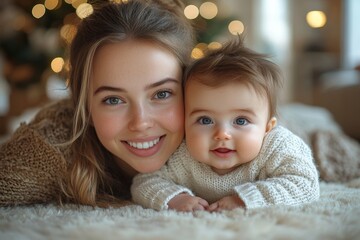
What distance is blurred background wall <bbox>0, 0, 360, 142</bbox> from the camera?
9.50ft

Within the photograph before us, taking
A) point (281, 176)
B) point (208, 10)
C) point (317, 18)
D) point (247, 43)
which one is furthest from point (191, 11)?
point (281, 176)

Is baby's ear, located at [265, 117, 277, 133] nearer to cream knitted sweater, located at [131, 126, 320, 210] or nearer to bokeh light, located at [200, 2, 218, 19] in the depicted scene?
cream knitted sweater, located at [131, 126, 320, 210]

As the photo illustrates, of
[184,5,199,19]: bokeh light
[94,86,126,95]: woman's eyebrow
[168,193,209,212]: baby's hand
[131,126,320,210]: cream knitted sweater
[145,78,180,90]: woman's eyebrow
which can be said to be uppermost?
[184,5,199,19]: bokeh light

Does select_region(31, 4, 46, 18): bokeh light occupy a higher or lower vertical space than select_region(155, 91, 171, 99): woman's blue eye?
higher

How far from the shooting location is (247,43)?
375cm

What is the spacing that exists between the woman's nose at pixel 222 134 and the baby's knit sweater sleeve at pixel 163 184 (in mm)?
164

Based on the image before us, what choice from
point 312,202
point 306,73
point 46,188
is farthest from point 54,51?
point 306,73

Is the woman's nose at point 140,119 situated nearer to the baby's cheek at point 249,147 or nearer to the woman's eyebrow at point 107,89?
the woman's eyebrow at point 107,89

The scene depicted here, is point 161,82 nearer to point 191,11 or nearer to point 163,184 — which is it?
point 163,184

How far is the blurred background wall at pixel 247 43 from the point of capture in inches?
114

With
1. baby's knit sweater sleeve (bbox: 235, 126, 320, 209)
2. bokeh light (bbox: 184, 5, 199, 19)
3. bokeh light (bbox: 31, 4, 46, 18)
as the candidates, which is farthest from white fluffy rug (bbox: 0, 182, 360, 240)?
bokeh light (bbox: 31, 4, 46, 18)

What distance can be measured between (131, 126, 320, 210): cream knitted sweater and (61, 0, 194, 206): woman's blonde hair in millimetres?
148

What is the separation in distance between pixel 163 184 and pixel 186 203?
0.12 m

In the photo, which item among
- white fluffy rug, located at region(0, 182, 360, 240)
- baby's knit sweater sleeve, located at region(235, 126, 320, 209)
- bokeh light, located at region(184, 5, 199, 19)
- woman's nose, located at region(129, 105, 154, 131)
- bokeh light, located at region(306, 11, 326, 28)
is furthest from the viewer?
bokeh light, located at region(184, 5, 199, 19)
